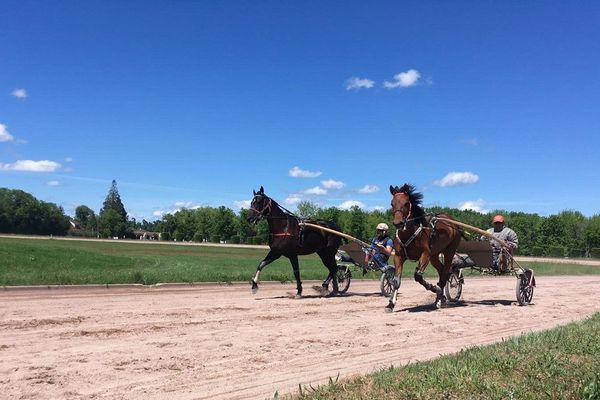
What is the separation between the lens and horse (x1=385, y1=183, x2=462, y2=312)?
473 inches

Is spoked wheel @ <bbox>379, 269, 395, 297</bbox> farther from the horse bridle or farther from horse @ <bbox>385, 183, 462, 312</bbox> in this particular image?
the horse bridle

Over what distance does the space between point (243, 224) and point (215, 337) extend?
11521cm

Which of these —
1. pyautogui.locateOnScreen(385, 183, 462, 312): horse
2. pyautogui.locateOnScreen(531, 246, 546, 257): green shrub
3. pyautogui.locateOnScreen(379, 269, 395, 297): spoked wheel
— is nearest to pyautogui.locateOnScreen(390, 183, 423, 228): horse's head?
pyautogui.locateOnScreen(385, 183, 462, 312): horse

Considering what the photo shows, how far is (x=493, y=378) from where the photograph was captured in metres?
5.54

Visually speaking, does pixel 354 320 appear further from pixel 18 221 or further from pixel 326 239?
pixel 18 221

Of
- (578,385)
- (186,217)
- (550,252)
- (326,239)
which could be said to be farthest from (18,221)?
(578,385)

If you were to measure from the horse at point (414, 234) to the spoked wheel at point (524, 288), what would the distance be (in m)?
2.50

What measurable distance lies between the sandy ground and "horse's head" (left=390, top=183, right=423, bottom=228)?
6.76 ft

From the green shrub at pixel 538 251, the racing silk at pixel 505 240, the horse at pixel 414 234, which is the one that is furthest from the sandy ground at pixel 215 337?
the green shrub at pixel 538 251

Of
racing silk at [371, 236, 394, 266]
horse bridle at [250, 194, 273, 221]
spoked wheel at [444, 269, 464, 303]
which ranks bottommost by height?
A: spoked wheel at [444, 269, 464, 303]

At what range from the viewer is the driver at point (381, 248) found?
14.9m

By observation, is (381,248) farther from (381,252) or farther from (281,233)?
(281,233)

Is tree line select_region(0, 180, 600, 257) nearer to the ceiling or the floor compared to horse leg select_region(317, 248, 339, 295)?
nearer to the ceiling

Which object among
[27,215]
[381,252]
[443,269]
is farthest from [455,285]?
[27,215]
